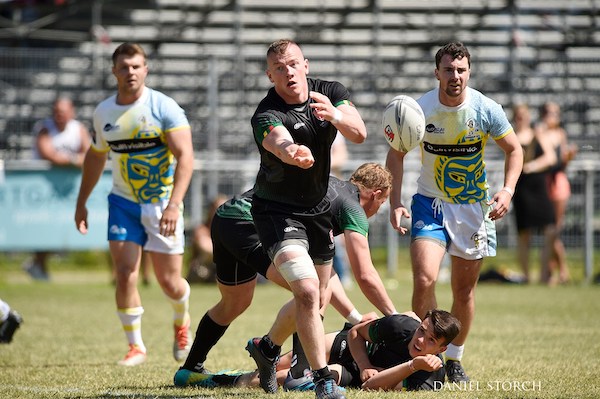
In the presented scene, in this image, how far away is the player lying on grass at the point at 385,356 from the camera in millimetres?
6016

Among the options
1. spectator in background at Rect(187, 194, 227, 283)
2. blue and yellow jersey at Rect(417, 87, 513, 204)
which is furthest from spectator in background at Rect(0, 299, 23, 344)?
spectator in background at Rect(187, 194, 227, 283)

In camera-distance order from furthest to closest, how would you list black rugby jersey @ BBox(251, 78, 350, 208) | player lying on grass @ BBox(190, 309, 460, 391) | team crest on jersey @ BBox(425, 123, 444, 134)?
team crest on jersey @ BBox(425, 123, 444, 134) < player lying on grass @ BBox(190, 309, 460, 391) < black rugby jersey @ BBox(251, 78, 350, 208)

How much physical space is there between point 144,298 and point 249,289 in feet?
23.3

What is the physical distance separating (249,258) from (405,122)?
1.30 meters

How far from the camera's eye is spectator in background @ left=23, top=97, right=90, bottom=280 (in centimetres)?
1476

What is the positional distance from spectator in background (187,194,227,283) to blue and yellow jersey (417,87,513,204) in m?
7.77

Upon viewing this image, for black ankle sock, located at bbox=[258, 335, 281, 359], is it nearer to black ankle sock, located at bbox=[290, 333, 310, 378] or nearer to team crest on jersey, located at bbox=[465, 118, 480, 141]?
black ankle sock, located at bbox=[290, 333, 310, 378]

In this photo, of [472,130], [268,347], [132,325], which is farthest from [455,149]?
[132,325]

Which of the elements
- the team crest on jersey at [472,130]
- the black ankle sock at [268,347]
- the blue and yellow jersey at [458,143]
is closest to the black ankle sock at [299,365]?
the black ankle sock at [268,347]

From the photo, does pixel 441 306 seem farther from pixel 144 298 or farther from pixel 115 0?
pixel 115 0

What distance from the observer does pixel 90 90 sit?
18906 mm

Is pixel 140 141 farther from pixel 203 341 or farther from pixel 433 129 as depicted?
pixel 433 129

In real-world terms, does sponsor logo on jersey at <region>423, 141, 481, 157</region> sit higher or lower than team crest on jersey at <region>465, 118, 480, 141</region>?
lower

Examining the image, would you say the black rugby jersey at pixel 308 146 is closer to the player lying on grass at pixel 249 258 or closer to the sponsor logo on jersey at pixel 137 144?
the player lying on grass at pixel 249 258
